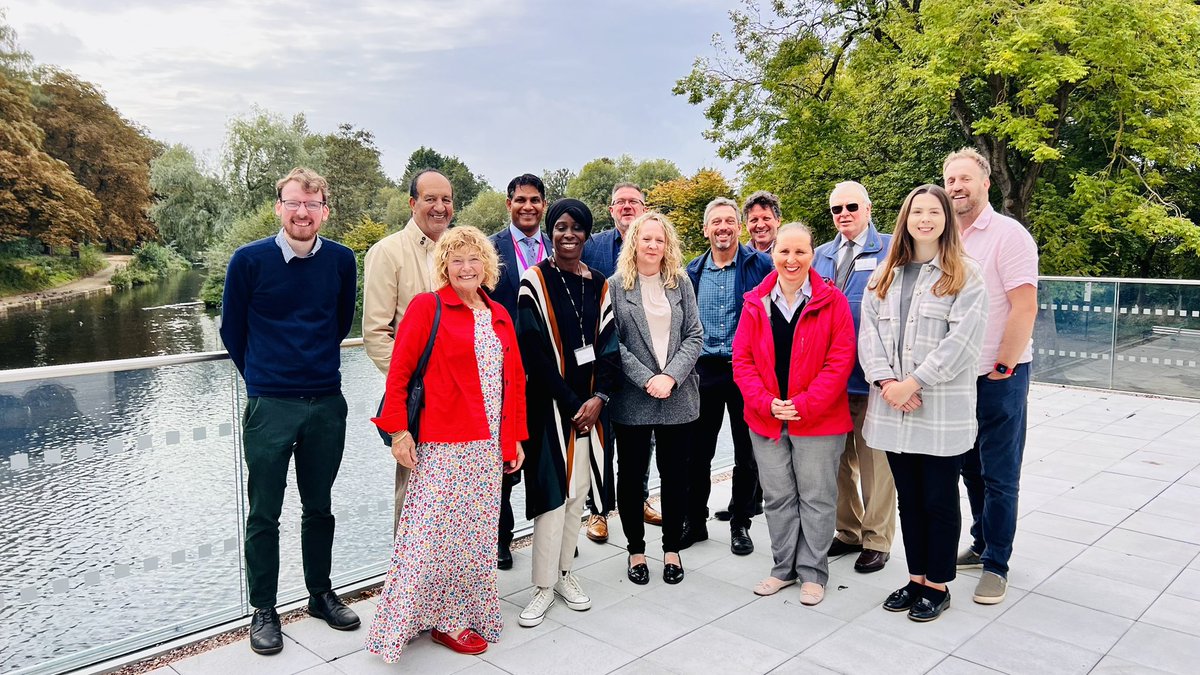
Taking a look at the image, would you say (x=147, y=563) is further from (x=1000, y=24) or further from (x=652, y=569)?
(x=1000, y=24)

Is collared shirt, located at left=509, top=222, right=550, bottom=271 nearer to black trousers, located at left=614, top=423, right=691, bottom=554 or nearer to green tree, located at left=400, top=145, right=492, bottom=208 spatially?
black trousers, located at left=614, top=423, right=691, bottom=554

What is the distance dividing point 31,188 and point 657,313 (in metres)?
33.5

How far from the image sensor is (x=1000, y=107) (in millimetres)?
14164

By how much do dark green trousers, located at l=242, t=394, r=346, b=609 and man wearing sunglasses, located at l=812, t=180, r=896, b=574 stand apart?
7.68ft

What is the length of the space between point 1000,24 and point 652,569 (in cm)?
1360

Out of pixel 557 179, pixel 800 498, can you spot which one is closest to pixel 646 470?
pixel 800 498

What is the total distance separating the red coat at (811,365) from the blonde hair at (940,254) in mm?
213

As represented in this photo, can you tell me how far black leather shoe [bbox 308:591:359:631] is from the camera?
3160mm

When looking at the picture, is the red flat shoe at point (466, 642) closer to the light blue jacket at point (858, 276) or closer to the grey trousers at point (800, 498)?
the grey trousers at point (800, 498)

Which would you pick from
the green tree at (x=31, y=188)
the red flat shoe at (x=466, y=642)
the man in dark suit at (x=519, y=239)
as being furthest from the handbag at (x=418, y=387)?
the green tree at (x=31, y=188)

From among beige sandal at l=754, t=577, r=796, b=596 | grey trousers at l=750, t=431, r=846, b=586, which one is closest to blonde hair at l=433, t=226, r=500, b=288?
grey trousers at l=750, t=431, r=846, b=586

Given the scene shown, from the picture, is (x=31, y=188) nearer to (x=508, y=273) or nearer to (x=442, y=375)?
(x=508, y=273)

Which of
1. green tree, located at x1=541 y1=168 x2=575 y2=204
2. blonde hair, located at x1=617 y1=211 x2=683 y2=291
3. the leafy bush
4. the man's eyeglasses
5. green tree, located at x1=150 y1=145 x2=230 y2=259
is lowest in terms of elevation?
the leafy bush

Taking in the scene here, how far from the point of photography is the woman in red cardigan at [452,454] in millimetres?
2889
